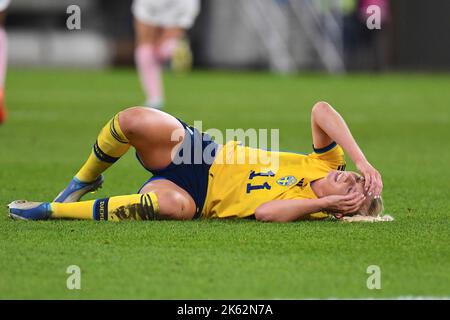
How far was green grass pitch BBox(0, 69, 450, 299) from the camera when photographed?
4.91m

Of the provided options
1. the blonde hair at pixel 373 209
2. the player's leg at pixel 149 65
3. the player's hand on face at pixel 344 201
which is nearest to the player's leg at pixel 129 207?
the player's hand on face at pixel 344 201

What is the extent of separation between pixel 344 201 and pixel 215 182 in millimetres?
743

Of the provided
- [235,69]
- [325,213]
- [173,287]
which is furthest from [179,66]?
[173,287]

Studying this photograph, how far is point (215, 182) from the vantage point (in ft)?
20.9

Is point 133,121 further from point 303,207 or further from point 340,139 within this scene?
point 340,139

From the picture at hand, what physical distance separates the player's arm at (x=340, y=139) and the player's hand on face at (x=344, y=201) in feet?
0.22

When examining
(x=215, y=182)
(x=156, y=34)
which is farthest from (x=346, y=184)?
(x=156, y=34)

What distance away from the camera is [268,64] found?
26625 mm

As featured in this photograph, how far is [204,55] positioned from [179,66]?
71.0 inches

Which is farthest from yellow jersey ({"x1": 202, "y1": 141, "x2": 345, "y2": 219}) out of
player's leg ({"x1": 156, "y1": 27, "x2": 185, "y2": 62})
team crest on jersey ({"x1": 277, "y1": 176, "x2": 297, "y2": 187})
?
player's leg ({"x1": 156, "y1": 27, "x2": 185, "y2": 62})

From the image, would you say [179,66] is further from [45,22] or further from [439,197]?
[439,197]

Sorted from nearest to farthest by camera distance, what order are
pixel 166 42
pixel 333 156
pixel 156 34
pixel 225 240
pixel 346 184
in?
pixel 225 240 → pixel 346 184 → pixel 333 156 → pixel 166 42 → pixel 156 34

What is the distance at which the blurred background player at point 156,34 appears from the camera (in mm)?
15000

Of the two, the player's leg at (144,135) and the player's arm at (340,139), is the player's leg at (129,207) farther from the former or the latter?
the player's arm at (340,139)
